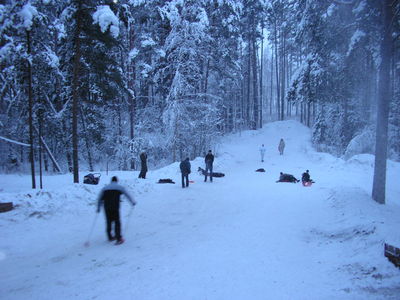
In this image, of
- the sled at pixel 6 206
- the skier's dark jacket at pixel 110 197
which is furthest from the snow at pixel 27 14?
the skier's dark jacket at pixel 110 197

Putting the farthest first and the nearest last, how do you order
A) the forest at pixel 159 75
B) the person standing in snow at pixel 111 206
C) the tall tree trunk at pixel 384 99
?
the forest at pixel 159 75 → the tall tree trunk at pixel 384 99 → the person standing in snow at pixel 111 206

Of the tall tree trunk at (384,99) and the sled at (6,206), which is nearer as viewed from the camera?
the sled at (6,206)

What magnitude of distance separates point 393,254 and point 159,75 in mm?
20248

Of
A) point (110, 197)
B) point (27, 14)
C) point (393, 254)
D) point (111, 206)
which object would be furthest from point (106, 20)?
point (393, 254)

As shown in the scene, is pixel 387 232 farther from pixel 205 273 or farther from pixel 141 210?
pixel 141 210

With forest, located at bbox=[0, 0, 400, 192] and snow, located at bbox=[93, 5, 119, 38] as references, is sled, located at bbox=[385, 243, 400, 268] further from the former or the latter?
snow, located at bbox=[93, 5, 119, 38]

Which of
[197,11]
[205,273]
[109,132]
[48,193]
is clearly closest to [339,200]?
[205,273]

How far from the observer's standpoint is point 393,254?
4.46 metres

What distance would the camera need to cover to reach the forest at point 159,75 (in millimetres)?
10000

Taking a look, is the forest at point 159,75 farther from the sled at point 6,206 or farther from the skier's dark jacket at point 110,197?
the skier's dark jacket at point 110,197

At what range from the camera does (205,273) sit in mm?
4906

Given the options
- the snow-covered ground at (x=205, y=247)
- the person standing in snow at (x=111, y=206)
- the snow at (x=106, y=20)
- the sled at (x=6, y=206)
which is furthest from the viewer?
the snow at (x=106, y=20)

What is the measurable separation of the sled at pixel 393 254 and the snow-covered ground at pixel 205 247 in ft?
0.33

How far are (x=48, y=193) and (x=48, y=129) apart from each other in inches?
504
